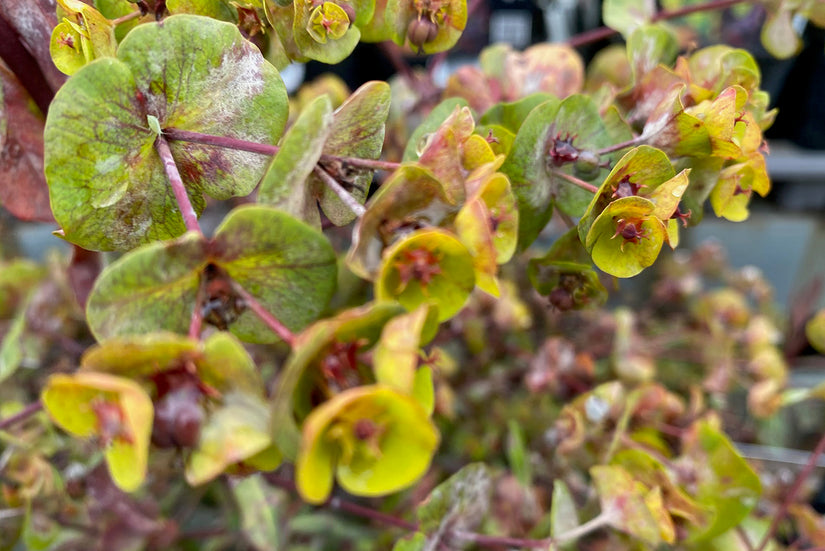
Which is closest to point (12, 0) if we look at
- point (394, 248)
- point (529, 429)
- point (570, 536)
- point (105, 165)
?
point (105, 165)

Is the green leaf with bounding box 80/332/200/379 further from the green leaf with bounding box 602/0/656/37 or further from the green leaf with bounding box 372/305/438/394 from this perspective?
the green leaf with bounding box 602/0/656/37

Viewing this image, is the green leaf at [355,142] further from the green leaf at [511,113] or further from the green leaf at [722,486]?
the green leaf at [722,486]

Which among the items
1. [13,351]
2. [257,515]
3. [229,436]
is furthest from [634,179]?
[13,351]

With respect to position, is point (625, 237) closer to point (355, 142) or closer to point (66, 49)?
point (355, 142)

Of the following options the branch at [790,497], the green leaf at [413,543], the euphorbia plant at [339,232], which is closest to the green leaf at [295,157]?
the euphorbia plant at [339,232]

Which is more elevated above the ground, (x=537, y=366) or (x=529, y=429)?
(x=537, y=366)

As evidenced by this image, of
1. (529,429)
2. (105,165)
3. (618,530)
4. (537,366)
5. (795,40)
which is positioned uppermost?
(105,165)

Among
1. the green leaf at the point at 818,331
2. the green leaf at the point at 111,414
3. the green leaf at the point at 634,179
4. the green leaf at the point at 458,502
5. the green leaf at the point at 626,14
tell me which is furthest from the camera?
the green leaf at the point at 818,331

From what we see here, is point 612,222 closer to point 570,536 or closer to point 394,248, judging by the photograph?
point 394,248

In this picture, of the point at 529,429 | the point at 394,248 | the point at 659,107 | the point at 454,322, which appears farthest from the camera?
the point at 529,429
